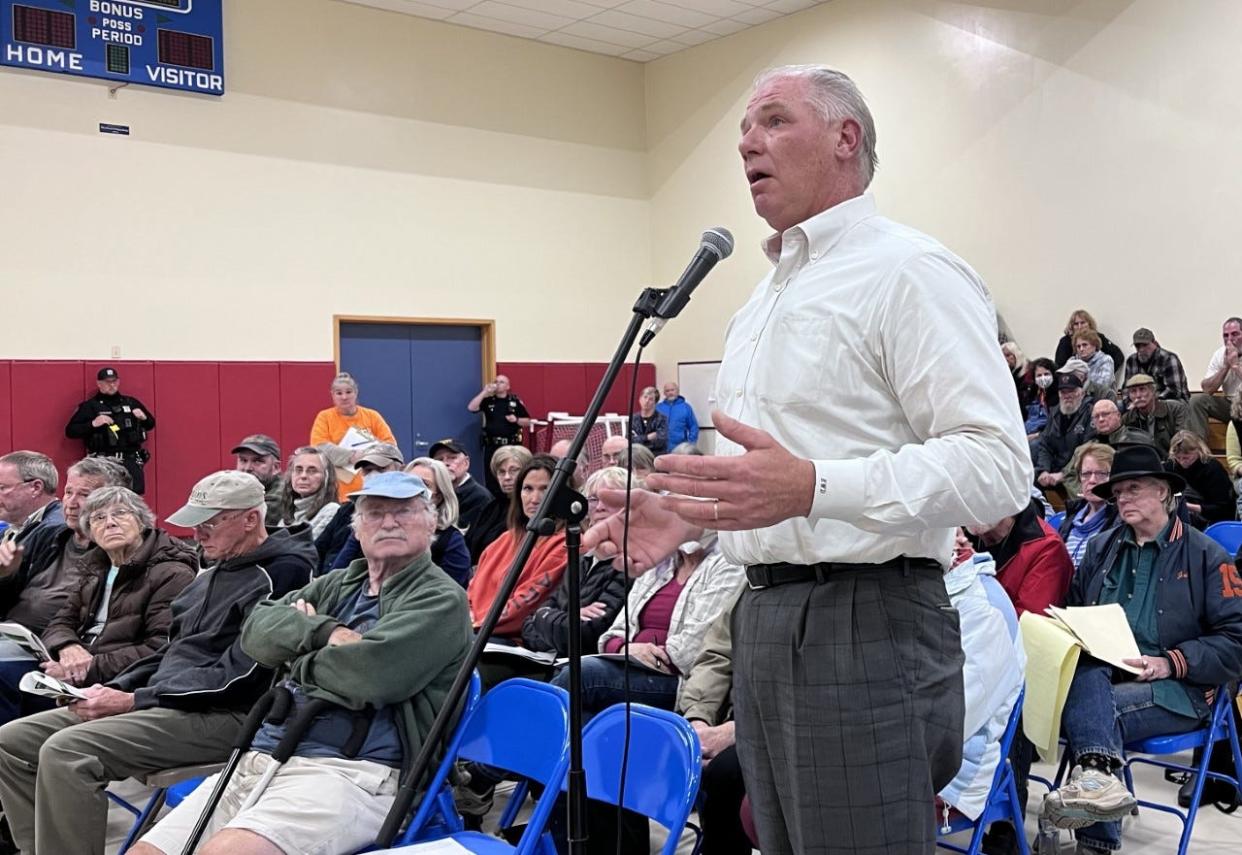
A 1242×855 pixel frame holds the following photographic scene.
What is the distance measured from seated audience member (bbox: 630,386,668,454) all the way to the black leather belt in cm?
1054

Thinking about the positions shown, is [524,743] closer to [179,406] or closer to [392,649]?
[392,649]

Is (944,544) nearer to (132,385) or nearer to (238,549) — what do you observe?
(238,549)

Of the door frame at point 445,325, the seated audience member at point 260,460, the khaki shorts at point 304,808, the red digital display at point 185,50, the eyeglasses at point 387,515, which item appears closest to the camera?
the khaki shorts at point 304,808

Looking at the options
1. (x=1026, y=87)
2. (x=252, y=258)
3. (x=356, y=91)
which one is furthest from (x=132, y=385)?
(x=1026, y=87)

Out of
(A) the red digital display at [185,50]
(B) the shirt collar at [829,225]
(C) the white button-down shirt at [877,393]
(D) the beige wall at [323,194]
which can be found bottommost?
(C) the white button-down shirt at [877,393]

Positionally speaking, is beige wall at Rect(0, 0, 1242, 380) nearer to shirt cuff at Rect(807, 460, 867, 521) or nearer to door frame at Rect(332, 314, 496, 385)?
door frame at Rect(332, 314, 496, 385)

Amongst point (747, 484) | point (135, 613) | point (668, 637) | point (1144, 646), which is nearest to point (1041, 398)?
point (1144, 646)

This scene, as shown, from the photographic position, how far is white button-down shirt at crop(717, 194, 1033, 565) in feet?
4.47

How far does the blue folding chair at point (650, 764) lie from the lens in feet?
7.75

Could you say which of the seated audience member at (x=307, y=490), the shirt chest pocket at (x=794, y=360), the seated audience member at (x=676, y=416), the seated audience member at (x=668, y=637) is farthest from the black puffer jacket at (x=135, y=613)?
the seated audience member at (x=676, y=416)

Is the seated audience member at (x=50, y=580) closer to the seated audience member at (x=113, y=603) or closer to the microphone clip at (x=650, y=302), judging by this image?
the seated audience member at (x=113, y=603)

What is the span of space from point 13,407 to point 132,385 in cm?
97

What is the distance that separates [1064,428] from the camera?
832 centimetres

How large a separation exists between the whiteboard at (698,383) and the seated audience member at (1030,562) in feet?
28.5
